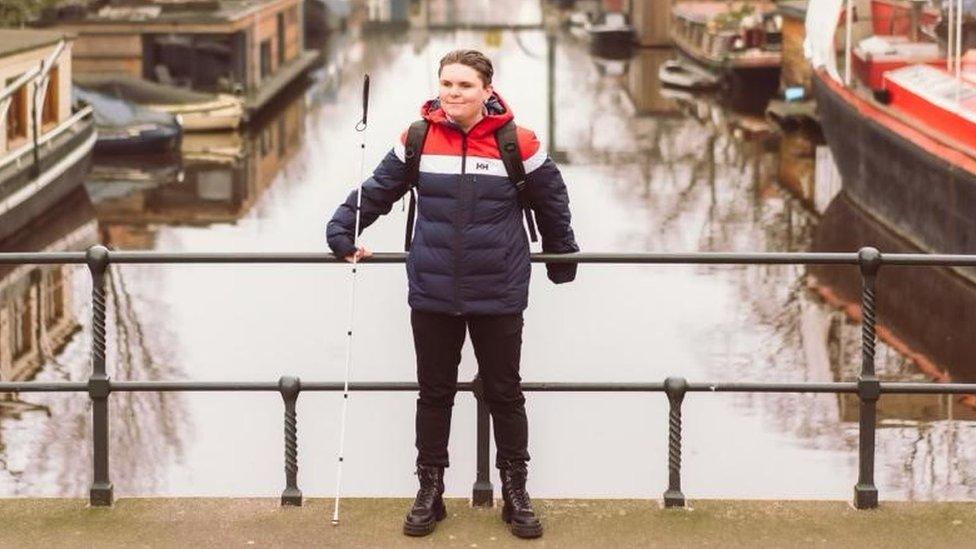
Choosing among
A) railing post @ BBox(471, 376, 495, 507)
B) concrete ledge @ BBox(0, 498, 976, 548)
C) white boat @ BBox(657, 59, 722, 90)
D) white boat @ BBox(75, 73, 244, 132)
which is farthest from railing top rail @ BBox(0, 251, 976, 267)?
white boat @ BBox(657, 59, 722, 90)

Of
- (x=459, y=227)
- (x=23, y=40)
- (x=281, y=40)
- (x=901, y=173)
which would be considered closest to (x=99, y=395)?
(x=459, y=227)

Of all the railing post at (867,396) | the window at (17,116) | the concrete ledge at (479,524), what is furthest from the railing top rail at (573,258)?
the window at (17,116)

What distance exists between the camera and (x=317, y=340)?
2088cm

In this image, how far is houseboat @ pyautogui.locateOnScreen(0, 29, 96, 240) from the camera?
89.8 ft

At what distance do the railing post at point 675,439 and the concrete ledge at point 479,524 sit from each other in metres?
0.05

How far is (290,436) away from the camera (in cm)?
A: 729

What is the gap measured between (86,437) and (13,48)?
15.4 m

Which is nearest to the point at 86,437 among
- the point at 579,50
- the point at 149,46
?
the point at 149,46

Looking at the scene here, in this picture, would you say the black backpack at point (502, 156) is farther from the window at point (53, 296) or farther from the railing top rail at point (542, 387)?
the window at point (53, 296)

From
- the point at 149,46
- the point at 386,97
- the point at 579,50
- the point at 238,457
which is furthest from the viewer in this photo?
the point at 579,50

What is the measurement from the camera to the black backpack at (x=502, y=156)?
6.74 metres

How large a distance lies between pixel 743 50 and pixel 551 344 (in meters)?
34.7

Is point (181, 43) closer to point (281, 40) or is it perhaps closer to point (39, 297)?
point (281, 40)

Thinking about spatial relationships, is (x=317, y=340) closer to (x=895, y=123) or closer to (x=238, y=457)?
(x=238, y=457)
